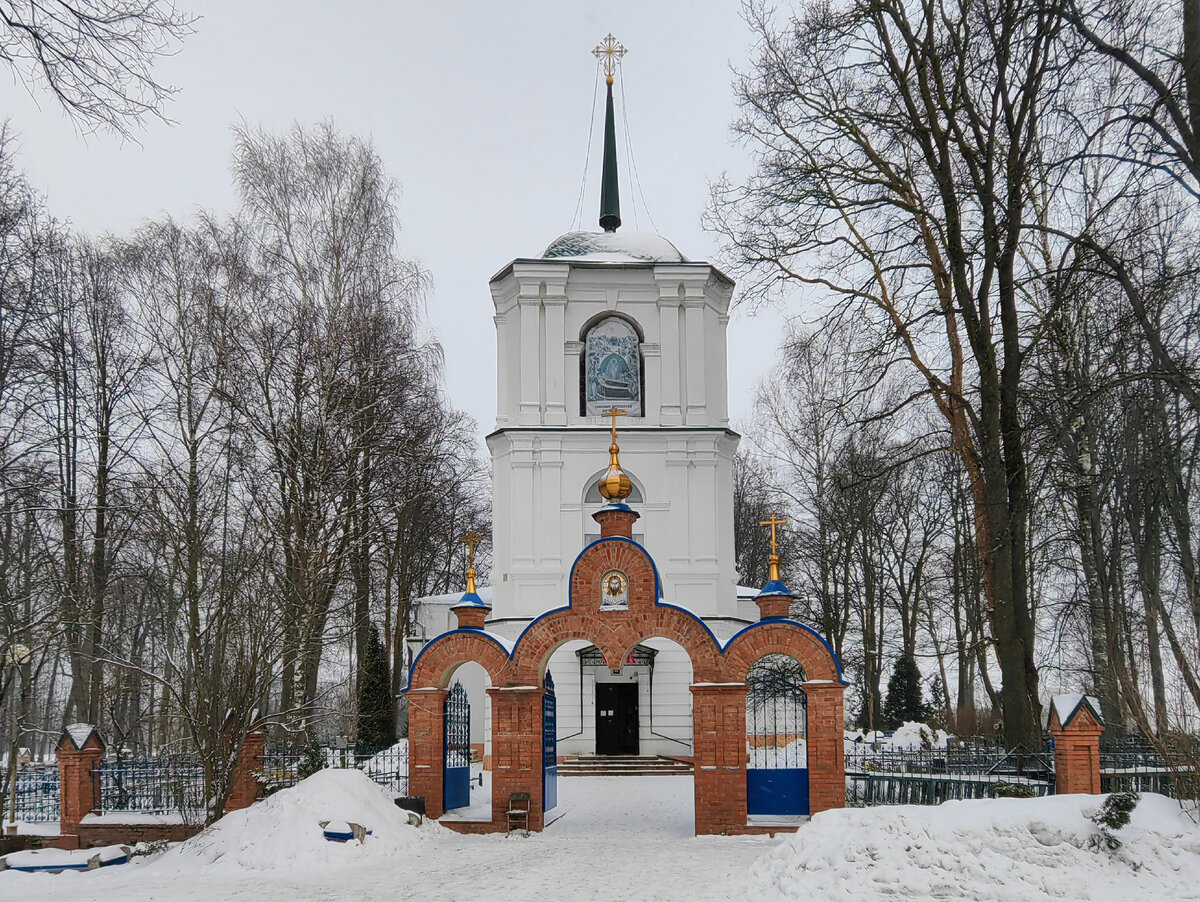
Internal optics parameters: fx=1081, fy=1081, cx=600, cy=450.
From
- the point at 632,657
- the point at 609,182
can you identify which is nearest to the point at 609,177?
the point at 609,182

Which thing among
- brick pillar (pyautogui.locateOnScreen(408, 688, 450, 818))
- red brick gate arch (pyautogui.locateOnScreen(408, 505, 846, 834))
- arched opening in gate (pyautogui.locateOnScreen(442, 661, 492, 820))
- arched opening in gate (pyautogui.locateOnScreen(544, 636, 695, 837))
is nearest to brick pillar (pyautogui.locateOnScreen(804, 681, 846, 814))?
red brick gate arch (pyautogui.locateOnScreen(408, 505, 846, 834))

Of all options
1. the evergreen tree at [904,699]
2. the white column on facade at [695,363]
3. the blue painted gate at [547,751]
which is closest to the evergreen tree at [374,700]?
the blue painted gate at [547,751]

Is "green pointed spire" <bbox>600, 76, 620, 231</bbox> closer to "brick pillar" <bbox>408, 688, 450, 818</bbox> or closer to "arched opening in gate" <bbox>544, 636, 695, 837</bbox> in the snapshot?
"arched opening in gate" <bbox>544, 636, 695, 837</bbox>

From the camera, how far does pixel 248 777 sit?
48.1 feet

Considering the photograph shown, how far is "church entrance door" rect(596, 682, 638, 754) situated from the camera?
25344 millimetres

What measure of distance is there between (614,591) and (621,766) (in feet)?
33.4

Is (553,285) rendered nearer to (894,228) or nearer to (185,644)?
(894,228)

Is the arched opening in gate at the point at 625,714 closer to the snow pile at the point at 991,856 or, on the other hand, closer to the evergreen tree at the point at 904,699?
the evergreen tree at the point at 904,699

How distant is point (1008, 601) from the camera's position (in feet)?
47.5

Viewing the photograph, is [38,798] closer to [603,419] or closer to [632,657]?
[632,657]

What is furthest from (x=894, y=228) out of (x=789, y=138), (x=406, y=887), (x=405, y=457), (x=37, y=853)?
(x=37, y=853)

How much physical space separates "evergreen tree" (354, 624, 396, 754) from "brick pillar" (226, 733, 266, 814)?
10.1 metres

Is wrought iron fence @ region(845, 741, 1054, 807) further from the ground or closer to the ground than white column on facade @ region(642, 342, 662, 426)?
closer to the ground

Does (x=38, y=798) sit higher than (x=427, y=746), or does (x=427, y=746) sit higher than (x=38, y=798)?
(x=427, y=746)
